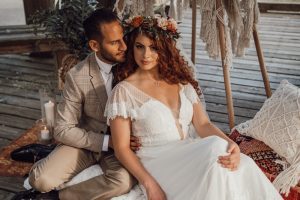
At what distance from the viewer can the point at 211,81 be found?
4355 millimetres

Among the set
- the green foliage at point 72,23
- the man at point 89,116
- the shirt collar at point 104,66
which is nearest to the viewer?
the man at point 89,116

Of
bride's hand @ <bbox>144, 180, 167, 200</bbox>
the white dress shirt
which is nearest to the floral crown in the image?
the white dress shirt

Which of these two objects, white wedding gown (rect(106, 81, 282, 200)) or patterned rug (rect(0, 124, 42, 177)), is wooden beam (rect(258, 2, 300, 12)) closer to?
patterned rug (rect(0, 124, 42, 177))

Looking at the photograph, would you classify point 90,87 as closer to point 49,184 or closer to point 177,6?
point 49,184

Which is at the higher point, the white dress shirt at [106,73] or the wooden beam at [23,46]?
the white dress shirt at [106,73]

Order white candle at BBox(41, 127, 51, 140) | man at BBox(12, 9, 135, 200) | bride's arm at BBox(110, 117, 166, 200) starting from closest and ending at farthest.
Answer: bride's arm at BBox(110, 117, 166, 200) → man at BBox(12, 9, 135, 200) → white candle at BBox(41, 127, 51, 140)

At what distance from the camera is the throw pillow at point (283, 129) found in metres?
2.05

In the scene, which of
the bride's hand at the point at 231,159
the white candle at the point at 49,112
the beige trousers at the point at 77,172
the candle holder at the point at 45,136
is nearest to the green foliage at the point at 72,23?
the white candle at the point at 49,112

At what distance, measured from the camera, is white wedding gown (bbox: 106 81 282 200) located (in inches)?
70.7

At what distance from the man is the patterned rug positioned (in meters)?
0.61

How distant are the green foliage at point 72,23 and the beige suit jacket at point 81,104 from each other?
2.92ft

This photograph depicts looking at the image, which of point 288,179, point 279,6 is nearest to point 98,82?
point 288,179

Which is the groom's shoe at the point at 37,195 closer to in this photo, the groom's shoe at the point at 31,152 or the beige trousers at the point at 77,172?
the beige trousers at the point at 77,172

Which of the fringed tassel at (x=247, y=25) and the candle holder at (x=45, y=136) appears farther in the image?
the candle holder at (x=45, y=136)
